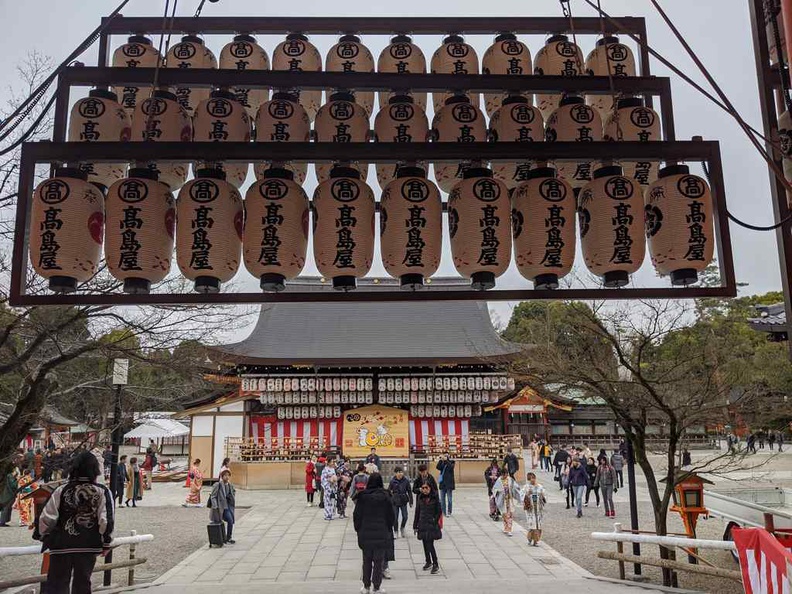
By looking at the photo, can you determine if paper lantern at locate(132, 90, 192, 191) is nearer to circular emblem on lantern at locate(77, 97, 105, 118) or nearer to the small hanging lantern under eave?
circular emblem on lantern at locate(77, 97, 105, 118)

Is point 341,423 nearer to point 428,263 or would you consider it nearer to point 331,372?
point 331,372

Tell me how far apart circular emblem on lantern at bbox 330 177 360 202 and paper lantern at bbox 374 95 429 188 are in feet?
1.53

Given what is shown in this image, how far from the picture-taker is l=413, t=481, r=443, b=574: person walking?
9586mm

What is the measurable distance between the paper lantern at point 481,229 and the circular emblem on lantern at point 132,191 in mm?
1808

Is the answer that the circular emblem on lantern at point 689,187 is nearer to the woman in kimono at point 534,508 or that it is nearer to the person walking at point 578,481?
the woman in kimono at point 534,508

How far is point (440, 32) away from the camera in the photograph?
493cm

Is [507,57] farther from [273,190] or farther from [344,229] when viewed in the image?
[273,190]

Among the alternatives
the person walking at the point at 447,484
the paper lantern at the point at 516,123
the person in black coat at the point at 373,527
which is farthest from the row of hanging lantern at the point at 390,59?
the person walking at the point at 447,484

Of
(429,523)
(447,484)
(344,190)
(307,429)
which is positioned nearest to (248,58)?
(344,190)

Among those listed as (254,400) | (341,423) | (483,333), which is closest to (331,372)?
(341,423)

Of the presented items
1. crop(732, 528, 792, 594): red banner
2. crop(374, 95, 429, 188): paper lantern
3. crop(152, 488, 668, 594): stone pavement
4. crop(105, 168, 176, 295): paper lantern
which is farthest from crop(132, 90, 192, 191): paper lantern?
crop(152, 488, 668, 594): stone pavement

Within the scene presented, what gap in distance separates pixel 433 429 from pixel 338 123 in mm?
21339

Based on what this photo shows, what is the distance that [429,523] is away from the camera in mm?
9586

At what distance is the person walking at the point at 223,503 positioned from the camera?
12.0 m
